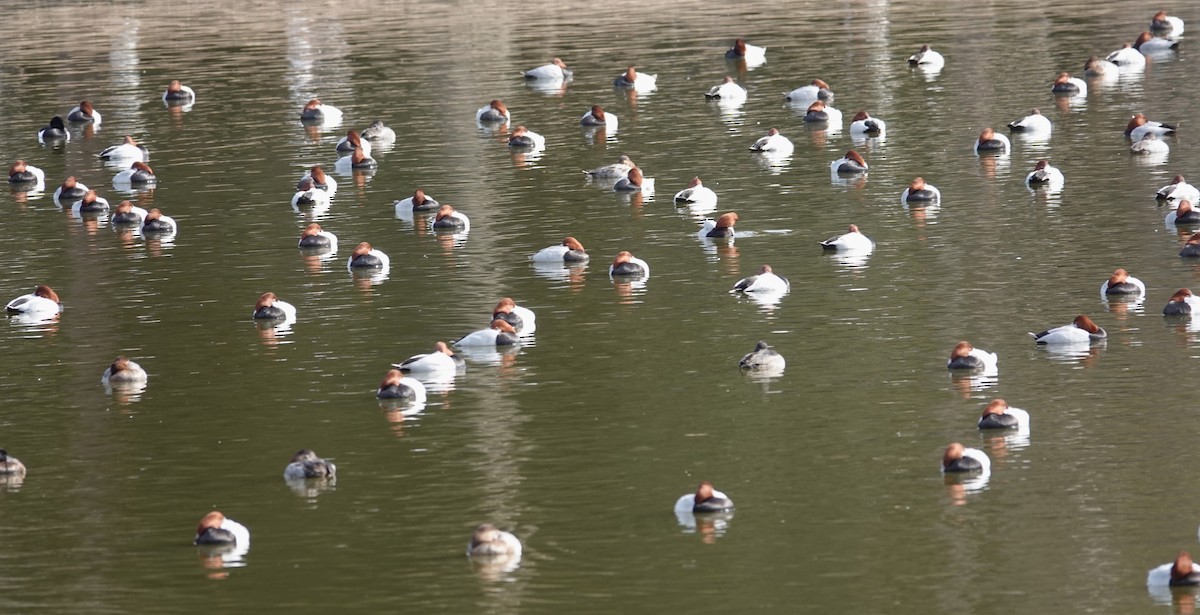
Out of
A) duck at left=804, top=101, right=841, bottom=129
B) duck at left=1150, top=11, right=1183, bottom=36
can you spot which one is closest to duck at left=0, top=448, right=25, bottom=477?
duck at left=804, top=101, right=841, bottom=129

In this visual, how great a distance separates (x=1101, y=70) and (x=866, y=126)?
43.5 feet

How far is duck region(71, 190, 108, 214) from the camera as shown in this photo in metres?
52.2

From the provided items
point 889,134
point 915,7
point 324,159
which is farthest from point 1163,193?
point 915,7

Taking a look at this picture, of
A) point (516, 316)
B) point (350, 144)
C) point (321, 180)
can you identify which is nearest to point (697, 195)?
point (321, 180)

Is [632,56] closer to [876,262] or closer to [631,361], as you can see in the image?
[876,262]

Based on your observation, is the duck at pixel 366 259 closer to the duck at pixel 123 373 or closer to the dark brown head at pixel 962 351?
the duck at pixel 123 373

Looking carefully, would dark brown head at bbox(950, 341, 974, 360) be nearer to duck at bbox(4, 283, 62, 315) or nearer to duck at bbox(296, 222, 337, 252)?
duck at bbox(296, 222, 337, 252)

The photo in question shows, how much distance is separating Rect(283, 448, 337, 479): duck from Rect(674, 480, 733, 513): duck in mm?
5304

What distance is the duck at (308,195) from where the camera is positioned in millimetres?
51562

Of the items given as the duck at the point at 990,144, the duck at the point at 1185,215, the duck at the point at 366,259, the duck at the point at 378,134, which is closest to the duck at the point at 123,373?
the duck at the point at 366,259

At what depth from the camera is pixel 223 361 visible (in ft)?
119

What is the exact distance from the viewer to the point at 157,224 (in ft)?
161

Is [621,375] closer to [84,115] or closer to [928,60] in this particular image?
[84,115]

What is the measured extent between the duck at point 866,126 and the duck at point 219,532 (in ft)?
116
